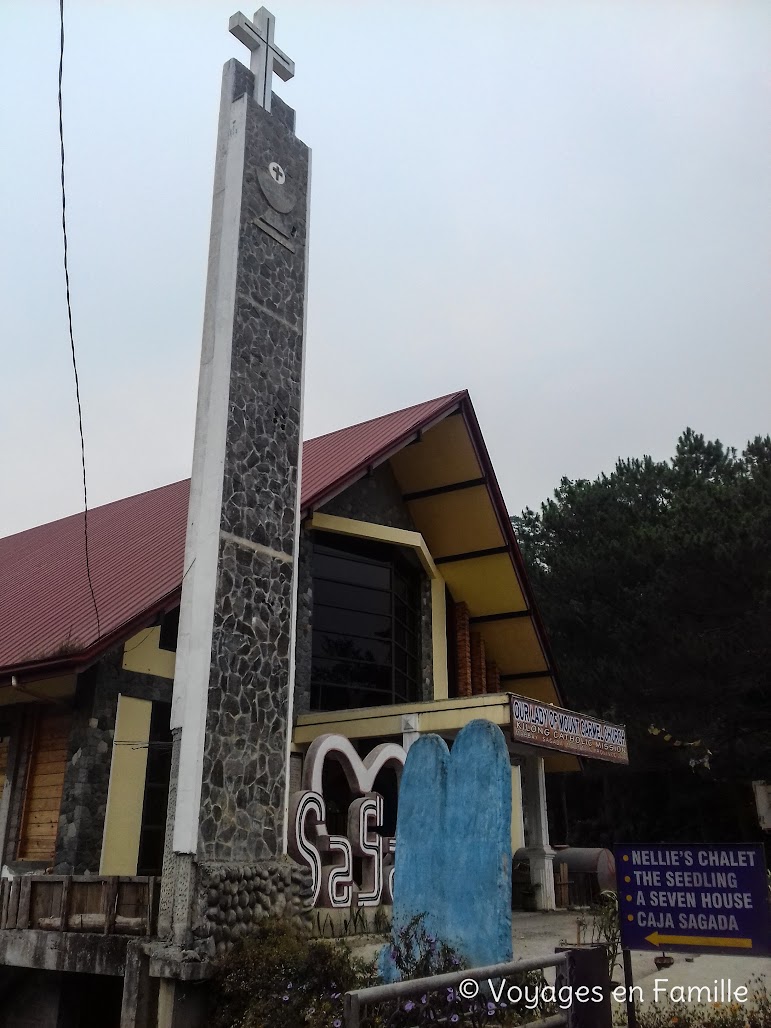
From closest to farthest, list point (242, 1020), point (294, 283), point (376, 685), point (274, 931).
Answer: point (242, 1020), point (274, 931), point (294, 283), point (376, 685)

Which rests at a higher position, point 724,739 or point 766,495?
point 766,495

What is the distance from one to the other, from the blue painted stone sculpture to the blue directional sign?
1339 millimetres

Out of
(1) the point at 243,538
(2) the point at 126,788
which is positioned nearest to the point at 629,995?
(1) the point at 243,538

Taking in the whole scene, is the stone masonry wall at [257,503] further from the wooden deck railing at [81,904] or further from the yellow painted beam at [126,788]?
the yellow painted beam at [126,788]

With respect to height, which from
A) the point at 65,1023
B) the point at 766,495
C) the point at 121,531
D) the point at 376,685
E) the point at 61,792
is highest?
the point at 766,495

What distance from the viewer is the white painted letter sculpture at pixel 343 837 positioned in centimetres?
1090

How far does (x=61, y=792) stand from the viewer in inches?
498

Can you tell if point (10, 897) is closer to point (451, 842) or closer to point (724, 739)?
point (451, 842)

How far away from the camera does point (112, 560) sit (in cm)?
1583

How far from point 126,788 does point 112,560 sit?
457 centimetres

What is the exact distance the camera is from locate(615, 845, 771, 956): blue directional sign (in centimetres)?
611

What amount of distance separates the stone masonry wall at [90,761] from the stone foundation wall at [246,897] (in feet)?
10.8

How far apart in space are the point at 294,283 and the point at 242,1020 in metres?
8.55

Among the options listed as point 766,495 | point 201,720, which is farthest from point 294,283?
point 766,495
